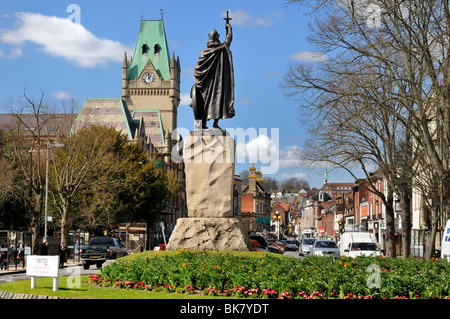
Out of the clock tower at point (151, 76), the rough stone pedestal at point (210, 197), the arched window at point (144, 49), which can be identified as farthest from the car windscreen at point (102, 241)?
the arched window at point (144, 49)

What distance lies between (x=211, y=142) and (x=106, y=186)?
3537 cm

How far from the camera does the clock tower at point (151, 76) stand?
128125 millimetres

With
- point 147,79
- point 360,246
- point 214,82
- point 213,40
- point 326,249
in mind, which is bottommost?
point 326,249

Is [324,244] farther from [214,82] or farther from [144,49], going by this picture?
[144,49]

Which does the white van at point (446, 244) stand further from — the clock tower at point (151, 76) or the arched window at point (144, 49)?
the arched window at point (144, 49)

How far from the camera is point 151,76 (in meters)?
129

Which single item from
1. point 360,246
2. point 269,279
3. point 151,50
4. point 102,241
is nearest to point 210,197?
point 269,279

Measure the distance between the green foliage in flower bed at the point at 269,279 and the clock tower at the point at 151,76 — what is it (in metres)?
113

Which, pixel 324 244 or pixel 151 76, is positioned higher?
pixel 151 76

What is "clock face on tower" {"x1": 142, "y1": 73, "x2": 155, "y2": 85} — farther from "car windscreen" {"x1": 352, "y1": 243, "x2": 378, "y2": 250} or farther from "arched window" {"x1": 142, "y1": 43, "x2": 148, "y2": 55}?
"car windscreen" {"x1": 352, "y1": 243, "x2": 378, "y2": 250}

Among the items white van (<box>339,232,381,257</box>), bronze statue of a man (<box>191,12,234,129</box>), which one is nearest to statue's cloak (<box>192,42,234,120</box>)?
bronze statue of a man (<box>191,12,234,129</box>)

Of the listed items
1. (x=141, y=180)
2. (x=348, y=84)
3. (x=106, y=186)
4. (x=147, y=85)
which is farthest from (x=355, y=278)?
(x=147, y=85)

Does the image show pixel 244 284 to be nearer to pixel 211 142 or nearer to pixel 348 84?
pixel 211 142

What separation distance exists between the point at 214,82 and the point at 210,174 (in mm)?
2922
